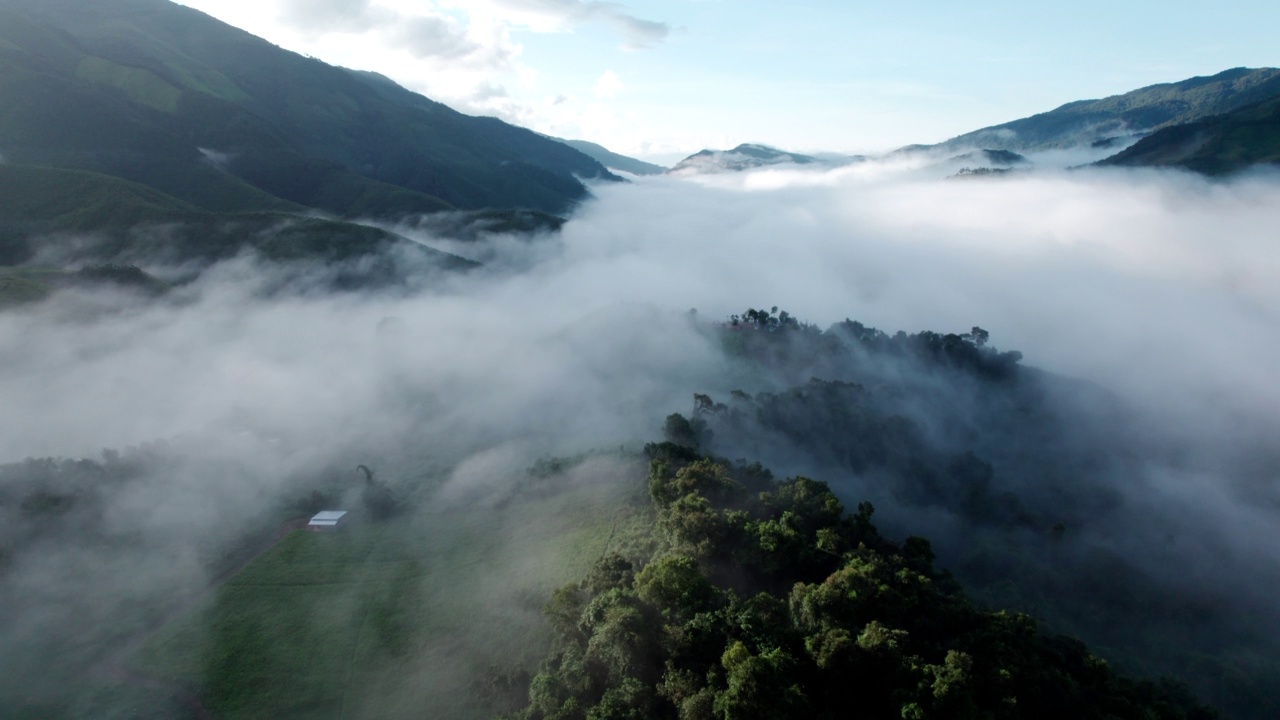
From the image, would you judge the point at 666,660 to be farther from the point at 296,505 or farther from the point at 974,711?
the point at 296,505

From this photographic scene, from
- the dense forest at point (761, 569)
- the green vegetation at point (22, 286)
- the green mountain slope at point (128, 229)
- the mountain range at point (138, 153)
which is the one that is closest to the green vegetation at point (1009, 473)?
the dense forest at point (761, 569)

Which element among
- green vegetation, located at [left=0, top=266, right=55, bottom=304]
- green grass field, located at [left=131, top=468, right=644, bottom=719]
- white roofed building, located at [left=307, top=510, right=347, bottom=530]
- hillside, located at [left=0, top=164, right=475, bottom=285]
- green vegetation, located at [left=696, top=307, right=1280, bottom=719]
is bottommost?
green vegetation, located at [left=696, top=307, right=1280, bottom=719]

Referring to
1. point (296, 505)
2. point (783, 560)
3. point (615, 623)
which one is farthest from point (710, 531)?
point (296, 505)

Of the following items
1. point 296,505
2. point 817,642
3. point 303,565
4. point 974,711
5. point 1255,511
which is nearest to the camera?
point 974,711

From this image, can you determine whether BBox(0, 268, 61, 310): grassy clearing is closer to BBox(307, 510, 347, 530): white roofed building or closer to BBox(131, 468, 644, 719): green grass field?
BBox(307, 510, 347, 530): white roofed building

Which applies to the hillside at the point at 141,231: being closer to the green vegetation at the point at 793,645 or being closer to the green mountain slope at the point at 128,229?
the green mountain slope at the point at 128,229

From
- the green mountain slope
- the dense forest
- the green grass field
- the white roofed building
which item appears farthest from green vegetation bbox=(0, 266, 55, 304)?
the green grass field

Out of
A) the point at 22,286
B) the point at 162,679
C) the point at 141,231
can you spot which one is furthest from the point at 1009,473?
the point at 141,231
